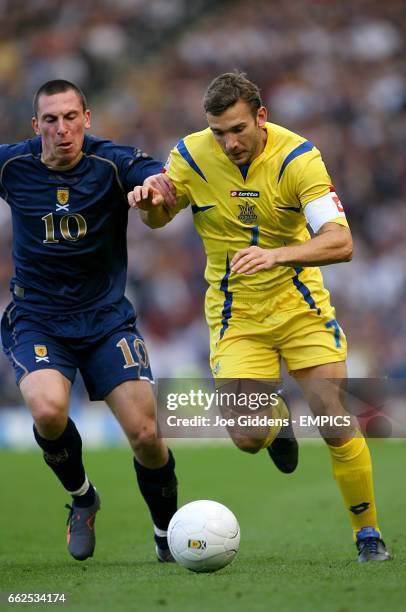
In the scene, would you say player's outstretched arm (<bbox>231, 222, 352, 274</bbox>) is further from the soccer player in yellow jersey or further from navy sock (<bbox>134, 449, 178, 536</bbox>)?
navy sock (<bbox>134, 449, 178, 536</bbox>)

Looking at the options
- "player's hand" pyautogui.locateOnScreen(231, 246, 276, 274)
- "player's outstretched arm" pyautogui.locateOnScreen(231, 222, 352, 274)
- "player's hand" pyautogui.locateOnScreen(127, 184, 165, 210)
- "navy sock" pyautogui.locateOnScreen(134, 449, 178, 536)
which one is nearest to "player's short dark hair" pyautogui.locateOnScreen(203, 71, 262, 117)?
"player's hand" pyautogui.locateOnScreen(127, 184, 165, 210)

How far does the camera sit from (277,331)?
6.40m

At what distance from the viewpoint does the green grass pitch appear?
4.74 m

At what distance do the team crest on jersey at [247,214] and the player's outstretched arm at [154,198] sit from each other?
39 centimetres

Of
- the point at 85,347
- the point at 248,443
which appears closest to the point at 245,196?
the point at 85,347

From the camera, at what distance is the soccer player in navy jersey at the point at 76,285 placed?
20.5 ft

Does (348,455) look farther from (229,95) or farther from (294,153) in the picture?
(229,95)

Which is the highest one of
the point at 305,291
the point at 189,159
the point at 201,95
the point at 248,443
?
the point at 201,95

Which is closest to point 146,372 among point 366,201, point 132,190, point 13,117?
point 132,190

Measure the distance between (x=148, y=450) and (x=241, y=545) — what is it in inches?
55.5

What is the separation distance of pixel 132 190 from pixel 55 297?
77 cm

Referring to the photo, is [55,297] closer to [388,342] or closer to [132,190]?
[132,190]

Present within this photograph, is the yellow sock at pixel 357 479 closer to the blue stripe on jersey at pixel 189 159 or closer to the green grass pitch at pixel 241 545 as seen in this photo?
the green grass pitch at pixel 241 545

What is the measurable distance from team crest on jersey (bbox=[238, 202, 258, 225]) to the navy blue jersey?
0.53 m
